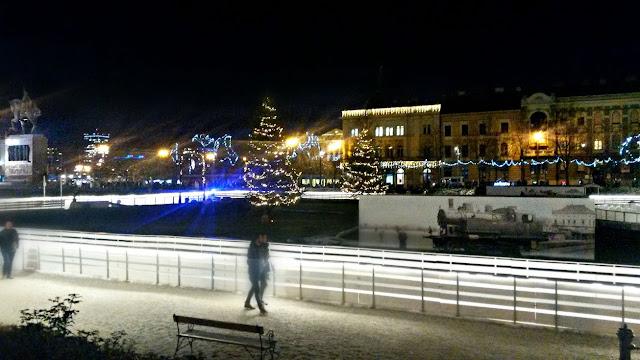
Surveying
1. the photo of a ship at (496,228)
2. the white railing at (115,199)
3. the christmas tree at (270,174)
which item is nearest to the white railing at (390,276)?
the photo of a ship at (496,228)

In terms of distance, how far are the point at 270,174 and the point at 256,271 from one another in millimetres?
36982

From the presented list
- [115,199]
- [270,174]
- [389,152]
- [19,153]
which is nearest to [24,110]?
[19,153]

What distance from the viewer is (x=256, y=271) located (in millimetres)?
13844

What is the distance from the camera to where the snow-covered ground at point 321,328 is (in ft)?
35.0

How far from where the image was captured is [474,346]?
11.1 metres

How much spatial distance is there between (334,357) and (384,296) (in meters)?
4.95

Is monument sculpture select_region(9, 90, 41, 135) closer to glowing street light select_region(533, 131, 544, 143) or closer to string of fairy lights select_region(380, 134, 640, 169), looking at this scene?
string of fairy lights select_region(380, 134, 640, 169)

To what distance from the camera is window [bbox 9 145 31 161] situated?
59.8 metres

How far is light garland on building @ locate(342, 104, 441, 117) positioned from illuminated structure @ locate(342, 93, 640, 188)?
13 centimetres

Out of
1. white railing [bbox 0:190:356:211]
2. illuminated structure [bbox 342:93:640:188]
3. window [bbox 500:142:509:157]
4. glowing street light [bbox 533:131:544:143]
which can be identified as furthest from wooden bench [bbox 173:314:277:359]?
window [bbox 500:142:509:157]

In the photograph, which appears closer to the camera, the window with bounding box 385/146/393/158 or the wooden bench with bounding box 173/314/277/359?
the wooden bench with bounding box 173/314/277/359

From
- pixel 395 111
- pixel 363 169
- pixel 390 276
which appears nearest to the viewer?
pixel 390 276

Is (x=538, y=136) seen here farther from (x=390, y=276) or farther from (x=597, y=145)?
(x=390, y=276)

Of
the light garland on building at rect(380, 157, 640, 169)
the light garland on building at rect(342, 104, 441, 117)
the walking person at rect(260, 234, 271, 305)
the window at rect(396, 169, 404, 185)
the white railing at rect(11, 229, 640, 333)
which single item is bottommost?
the white railing at rect(11, 229, 640, 333)
